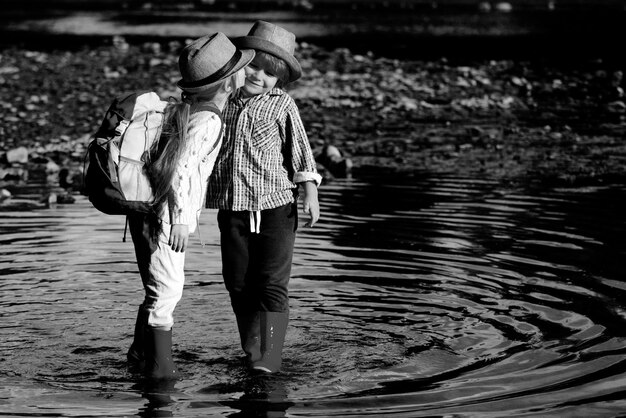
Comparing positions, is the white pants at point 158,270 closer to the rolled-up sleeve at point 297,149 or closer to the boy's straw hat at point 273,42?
the rolled-up sleeve at point 297,149

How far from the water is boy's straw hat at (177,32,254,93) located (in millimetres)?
1424

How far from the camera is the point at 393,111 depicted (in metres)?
17.7

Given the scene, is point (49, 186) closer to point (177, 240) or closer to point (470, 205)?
point (470, 205)

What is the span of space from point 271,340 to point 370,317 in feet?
3.74

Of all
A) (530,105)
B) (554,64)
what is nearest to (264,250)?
(530,105)

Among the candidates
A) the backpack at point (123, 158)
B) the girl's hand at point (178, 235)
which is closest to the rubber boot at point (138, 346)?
the girl's hand at point (178, 235)

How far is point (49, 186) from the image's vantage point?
39.5ft

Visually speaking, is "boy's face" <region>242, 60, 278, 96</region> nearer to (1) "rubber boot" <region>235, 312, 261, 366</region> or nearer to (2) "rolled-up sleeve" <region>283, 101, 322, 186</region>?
(2) "rolled-up sleeve" <region>283, 101, 322, 186</region>

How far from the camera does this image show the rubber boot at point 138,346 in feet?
20.3

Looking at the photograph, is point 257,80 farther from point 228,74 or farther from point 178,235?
point 178,235

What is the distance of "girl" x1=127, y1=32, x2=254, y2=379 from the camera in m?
5.79

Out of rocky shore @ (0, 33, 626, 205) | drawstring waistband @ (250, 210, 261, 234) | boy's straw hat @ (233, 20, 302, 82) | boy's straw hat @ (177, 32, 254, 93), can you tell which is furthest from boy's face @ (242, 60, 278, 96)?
rocky shore @ (0, 33, 626, 205)

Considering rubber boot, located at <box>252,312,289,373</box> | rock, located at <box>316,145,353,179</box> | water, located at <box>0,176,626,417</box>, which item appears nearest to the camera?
water, located at <box>0,176,626,417</box>

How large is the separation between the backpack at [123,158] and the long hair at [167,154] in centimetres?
3
